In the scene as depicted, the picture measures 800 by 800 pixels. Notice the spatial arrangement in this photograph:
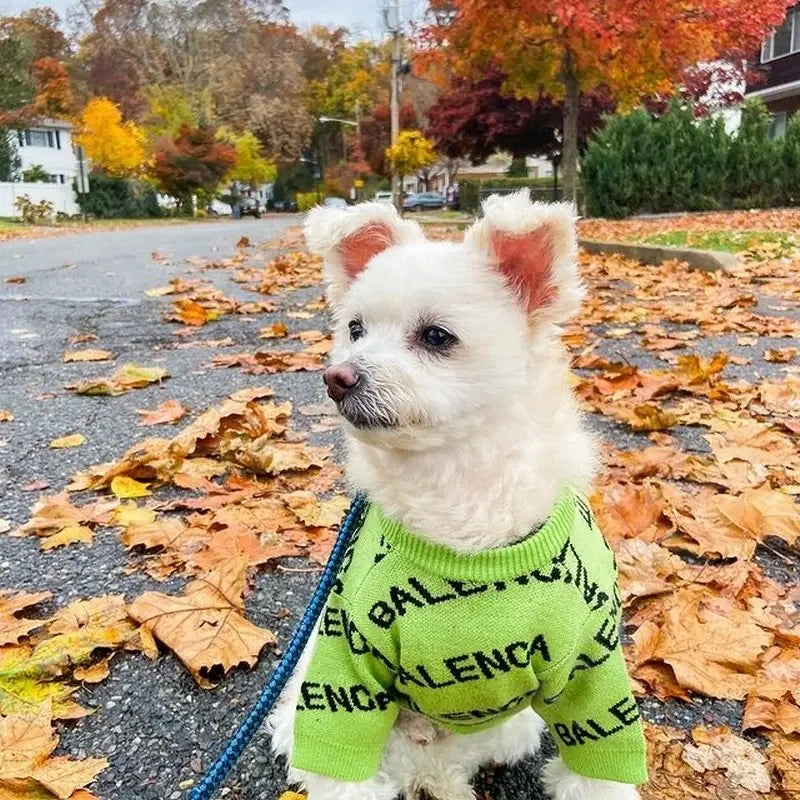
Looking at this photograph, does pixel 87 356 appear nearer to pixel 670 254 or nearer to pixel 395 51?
pixel 670 254

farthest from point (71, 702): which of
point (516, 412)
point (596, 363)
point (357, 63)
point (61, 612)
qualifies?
point (357, 63)

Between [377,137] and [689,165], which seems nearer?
[689,165]

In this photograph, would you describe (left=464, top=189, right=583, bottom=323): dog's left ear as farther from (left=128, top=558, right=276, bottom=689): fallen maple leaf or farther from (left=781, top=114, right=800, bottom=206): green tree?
(left=781, top=114, right=800, bottom=206): green tree

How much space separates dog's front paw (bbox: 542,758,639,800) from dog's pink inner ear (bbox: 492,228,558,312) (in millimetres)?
972

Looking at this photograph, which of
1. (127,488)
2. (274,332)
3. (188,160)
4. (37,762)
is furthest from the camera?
(188,160)

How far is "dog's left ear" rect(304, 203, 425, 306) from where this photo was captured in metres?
1.75

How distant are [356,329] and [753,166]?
1960cm

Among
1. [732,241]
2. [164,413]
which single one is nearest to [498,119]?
[732,241]

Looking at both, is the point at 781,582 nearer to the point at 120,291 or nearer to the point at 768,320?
the point at 768,320

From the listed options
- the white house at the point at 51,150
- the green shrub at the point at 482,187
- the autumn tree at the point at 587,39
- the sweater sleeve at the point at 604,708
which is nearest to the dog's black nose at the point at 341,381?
the sweater sleeve at the point at 604,708

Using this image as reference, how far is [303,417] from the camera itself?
4.17m

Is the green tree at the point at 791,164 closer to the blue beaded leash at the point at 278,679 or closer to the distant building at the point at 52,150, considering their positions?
the blue beaded leash at the point at 278,679

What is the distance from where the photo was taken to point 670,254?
9.93 m

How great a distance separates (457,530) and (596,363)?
11.6 ft
